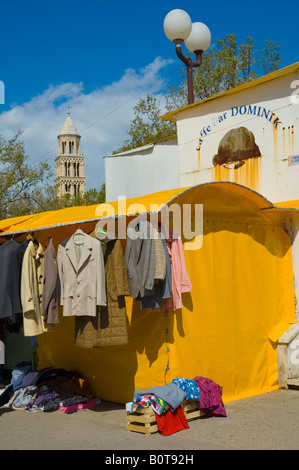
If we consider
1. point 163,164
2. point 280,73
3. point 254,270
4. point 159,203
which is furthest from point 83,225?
point 163,164

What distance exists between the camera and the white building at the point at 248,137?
8.90 meters

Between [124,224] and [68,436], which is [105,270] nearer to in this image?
[124,224]

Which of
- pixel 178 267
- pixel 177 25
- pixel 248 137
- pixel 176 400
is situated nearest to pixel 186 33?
pixel 177 25

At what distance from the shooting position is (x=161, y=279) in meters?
5.99

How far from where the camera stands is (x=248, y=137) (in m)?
9.67

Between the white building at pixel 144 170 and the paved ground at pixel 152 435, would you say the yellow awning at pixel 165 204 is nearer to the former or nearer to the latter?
the paved ground at pixel 152 435

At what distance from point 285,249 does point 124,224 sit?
2.85m

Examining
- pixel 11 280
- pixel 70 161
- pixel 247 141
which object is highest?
pixel 70 161

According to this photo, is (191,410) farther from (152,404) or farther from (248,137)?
(248,137)

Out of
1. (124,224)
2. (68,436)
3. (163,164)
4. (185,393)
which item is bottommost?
(68,436)

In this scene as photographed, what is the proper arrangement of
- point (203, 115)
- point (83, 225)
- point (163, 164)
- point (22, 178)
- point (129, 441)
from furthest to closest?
point (22, 178)
point (163, 164)
point (203, 115)
point (83, 225)
point (129, 441)

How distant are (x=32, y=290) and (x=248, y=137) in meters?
5.06

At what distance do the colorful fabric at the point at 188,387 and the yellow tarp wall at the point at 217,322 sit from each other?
7.9 inches

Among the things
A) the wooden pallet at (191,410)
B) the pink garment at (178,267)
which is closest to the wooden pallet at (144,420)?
the wooden pallet at (191,410)
